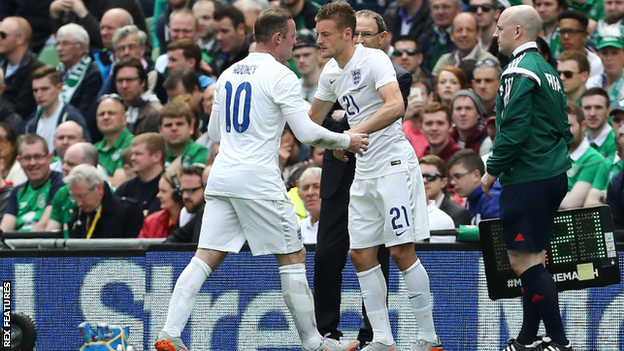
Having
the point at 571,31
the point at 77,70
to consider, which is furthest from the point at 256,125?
the point at 77,70

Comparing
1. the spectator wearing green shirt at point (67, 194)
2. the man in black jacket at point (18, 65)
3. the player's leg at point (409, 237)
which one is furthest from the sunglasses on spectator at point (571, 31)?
the man in black jacket at point (18, 65)

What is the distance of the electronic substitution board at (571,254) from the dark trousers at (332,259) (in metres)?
0.89

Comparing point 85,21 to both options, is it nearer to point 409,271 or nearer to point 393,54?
point 393,54

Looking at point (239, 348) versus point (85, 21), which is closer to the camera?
point (239, 348)

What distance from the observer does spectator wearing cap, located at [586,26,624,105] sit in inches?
455

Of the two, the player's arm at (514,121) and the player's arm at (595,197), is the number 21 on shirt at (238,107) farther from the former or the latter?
the player's arm at (595,197)

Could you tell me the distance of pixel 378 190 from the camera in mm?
7340

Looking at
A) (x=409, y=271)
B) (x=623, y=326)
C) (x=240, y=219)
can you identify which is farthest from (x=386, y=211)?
(x=623, y=326)

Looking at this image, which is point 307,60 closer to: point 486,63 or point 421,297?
point 486,63

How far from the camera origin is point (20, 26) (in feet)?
49.9

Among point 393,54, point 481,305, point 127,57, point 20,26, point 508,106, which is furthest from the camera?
point 20,26

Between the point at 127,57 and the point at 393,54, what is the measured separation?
3.57 m

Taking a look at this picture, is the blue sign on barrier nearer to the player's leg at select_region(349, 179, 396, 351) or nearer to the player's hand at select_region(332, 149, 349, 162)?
the player's leg at select_region(349, 179, 396, 351)

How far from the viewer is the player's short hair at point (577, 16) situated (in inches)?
476
